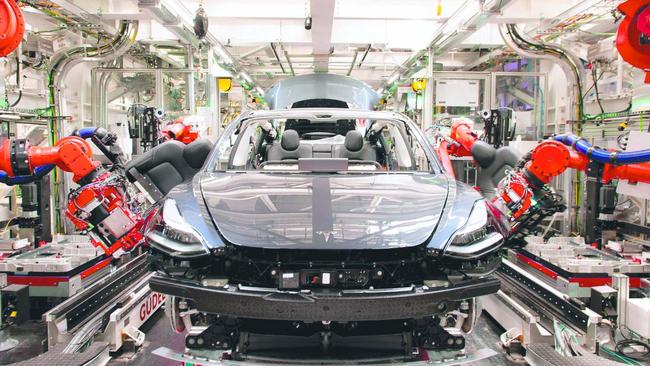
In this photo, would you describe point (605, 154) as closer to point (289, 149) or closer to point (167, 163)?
point (289, 149)

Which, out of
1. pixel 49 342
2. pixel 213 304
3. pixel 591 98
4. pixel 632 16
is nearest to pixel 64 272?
pixel 49 342

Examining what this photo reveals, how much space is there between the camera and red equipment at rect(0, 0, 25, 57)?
3104 mm

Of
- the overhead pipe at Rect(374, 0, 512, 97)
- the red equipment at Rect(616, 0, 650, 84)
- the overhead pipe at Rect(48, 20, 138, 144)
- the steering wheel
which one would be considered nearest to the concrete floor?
the red equipment at Rect(616, 0, 650, 84)

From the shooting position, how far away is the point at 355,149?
3.57 m

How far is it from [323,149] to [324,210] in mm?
2432

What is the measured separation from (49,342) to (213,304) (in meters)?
1.56

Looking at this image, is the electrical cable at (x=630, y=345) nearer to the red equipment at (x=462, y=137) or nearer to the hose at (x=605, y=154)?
the hose at (x=605, y=154)

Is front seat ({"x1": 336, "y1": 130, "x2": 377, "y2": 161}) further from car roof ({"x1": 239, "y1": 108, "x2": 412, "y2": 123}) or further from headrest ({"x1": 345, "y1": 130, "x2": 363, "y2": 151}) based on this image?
car roof ({"x1": 239, "y1": 108, "x2": 412, "y2": 123})

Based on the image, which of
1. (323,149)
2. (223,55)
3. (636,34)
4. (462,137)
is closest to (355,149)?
(323,149)

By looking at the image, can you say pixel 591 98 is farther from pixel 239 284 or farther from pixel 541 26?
pixel 239 284

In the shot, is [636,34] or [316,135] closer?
[636,34]

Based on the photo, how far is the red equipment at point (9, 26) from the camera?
3104mm

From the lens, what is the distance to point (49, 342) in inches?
113

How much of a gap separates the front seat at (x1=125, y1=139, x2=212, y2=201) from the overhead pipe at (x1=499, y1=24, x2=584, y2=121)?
4.33 m
